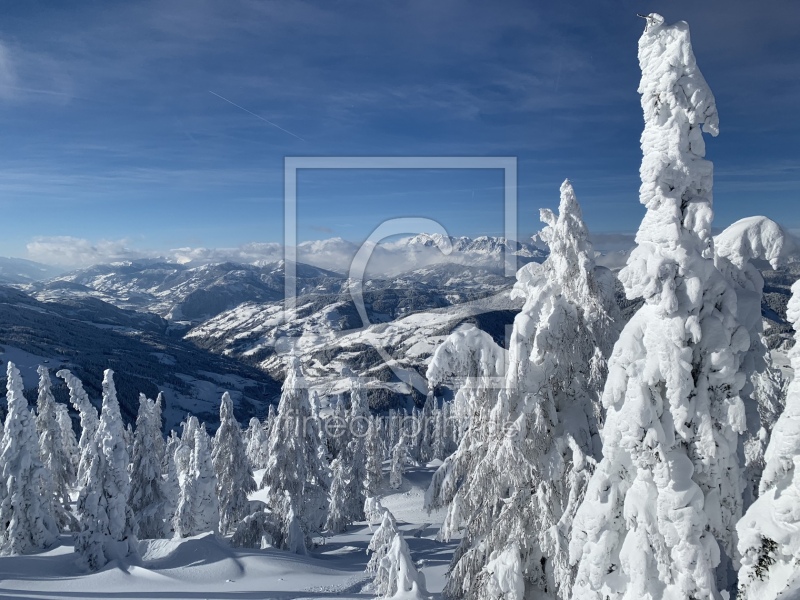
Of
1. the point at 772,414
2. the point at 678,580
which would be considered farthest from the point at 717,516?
the point at 772,414

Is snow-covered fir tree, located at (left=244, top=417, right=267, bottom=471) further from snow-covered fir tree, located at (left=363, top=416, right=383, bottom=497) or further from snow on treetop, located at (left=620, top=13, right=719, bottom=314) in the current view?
snow on treetop, located at (left=620, top=13, right=719, bottom=314)

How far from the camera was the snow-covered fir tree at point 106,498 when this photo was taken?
81.7ft

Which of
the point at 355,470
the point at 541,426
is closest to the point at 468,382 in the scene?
the point at 541,426

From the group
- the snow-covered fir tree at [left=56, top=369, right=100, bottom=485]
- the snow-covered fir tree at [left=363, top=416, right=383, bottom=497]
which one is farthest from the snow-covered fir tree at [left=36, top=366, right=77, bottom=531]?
the snow-covered fir tree at [left=363, top=416, right=383, bottom=497]

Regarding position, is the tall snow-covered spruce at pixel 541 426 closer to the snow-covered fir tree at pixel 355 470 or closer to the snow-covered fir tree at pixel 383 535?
the snow-covered fir tree at pixel 383 535

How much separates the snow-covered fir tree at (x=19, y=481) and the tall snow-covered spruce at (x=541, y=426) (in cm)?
2684

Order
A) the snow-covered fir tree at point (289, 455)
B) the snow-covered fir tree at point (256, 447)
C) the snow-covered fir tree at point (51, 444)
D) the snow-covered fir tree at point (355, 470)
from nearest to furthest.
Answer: the snow-covered fir tree at point (289, 455), the snow-covered fir tree at point (51, 444), the snow-covered fir tree at point (355, 470), the snow-covered fir tree at point (256, 447)

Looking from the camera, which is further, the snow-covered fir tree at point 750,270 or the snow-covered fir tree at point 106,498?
the snow-covered fir tree at point 106,498

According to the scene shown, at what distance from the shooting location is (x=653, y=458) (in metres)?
8.37

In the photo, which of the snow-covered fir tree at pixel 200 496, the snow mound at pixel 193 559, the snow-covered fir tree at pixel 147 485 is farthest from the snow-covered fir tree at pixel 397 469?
the snow mound at pixel 193 559

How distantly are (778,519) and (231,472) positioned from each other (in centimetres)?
3462

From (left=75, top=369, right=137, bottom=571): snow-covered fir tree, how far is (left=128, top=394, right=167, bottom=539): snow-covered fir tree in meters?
5.83

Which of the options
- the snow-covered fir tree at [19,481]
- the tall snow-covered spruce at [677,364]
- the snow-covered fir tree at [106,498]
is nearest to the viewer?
the tall snow-covered spruce at [677,364]

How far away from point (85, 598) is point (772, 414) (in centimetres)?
2867
